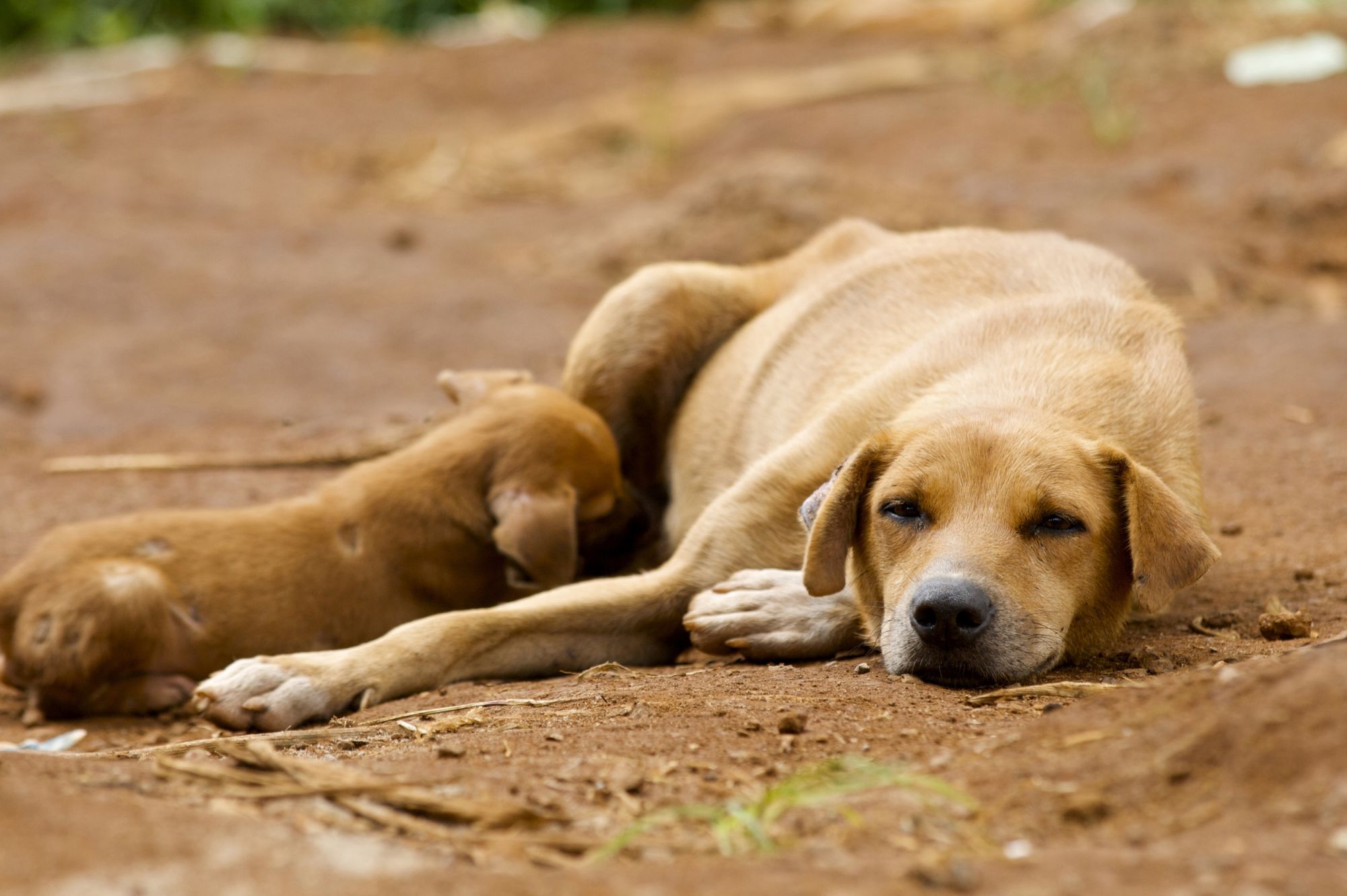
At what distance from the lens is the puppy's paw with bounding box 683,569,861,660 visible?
4.28 metres

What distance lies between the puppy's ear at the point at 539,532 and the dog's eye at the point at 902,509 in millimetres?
1329

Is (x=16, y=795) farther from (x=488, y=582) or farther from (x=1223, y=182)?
(x=1223, y=182)

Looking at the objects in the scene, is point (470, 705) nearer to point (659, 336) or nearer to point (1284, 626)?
point (1284, 626)

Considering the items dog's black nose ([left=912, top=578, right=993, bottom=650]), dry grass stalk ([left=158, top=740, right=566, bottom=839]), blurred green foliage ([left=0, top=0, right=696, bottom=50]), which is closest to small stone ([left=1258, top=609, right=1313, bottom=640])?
dog's black nose ([left=912, top=578, right=993, bottom=650])

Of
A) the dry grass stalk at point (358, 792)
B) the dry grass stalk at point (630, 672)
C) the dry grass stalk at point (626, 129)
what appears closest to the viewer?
the dry grass stalk at point (358, 792)

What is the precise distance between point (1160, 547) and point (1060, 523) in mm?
256

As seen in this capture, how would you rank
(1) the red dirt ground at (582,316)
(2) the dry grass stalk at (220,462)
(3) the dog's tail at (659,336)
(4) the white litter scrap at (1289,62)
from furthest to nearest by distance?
(4) the white litter scrap at (1289,62), (2) the dry grass stalk at (220,462), (3) the dog's tail at (659,336), (1) the red dirt ground at (582,316)

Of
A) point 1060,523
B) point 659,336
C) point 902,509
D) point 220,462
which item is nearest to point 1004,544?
point 1060,523

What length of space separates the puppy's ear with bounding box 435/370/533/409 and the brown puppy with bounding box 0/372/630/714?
0.67 ft

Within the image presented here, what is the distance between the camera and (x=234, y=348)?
830cm

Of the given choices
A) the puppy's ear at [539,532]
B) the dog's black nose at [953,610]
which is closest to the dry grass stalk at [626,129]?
the puppy's ear at [539,532]

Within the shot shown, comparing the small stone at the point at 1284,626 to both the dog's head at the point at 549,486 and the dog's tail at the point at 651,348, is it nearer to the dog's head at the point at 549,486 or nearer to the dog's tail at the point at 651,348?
the dog's head at the point at 549,486

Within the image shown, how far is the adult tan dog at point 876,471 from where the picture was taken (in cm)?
373

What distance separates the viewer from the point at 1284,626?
13.2ft
